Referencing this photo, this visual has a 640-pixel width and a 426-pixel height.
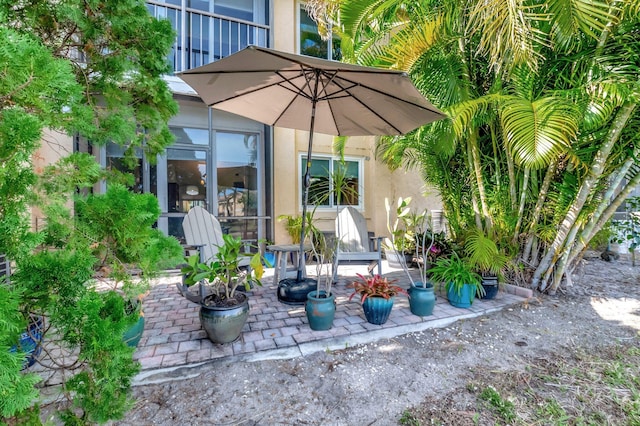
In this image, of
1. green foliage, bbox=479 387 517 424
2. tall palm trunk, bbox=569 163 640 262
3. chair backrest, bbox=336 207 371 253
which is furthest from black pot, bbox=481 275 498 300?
green foliage, bbox=479 387 517 424

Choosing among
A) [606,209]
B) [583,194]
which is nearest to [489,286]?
[583,194]

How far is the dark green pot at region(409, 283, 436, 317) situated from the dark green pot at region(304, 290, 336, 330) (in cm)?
99

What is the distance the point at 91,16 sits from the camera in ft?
5.86

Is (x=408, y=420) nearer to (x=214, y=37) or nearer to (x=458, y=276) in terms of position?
(x=458, y=276)

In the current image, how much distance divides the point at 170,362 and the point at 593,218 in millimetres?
4716

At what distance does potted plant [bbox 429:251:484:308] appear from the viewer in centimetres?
336

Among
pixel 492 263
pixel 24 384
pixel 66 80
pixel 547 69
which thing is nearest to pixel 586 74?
pixel 547 69

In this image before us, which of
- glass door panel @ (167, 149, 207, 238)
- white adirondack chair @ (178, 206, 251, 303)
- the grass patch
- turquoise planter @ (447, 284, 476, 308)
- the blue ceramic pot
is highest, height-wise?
glass door panel @ (167, 149, 207, 238)

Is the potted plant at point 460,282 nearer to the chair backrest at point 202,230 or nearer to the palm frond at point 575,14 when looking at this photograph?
the palm frond at point 575,14

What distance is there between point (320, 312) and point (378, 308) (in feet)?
1.90

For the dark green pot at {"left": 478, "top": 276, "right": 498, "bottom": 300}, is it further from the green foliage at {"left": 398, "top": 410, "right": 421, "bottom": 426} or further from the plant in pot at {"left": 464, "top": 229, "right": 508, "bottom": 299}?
the green foliage at {"left": 398, "top": 410, "right": 421, "bottom": 426}

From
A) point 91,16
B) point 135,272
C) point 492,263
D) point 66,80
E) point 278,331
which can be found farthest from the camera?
point 492,263

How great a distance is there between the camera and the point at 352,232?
4.73 metres

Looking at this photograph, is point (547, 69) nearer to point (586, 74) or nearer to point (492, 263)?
point (586, 74)
